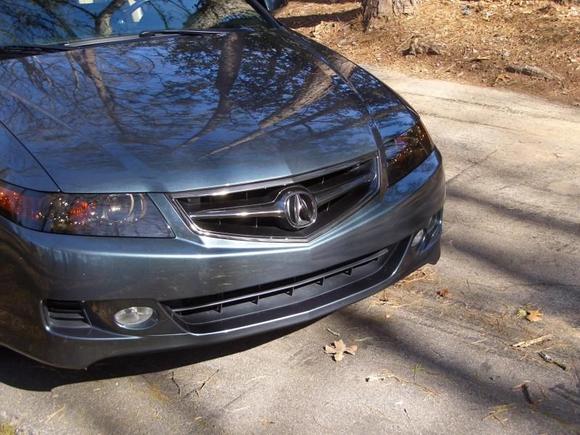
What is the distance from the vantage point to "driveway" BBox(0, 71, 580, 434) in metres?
3.19

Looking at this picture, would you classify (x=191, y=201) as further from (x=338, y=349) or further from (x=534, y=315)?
(x=534, y=315)

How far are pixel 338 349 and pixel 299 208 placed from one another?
846mm

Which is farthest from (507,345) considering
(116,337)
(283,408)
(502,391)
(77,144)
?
(77,144)

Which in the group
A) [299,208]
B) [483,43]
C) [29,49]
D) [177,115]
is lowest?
[483,43]

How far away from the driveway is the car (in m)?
0.34

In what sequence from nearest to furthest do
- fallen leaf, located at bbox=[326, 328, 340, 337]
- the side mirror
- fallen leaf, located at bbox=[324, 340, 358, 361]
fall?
fallen leaf, located at bbox=[324, 340, 358, 361] → fallen leaf, located at bbox=[326, 328, 340, 337] → the side mirror

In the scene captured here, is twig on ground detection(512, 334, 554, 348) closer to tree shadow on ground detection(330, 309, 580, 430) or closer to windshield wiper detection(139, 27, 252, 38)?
tree shadow on ground detection(330, 309, 580, 430)

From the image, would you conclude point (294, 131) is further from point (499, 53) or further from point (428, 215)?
point (499, 53)

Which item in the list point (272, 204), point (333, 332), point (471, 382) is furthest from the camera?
point (333, 332)

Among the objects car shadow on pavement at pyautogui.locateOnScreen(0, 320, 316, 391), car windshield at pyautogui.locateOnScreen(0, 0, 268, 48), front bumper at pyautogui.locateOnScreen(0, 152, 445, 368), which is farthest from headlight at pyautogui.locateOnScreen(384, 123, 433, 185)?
car windshield at pyautogui.locateOnScreen(0, 0, 268, 48)

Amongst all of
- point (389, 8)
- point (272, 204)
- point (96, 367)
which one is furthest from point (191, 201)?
point (389, 8)

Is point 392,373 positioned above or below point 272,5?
below

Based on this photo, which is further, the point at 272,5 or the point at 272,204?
the point at 272,5

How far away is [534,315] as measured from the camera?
12.7ft
